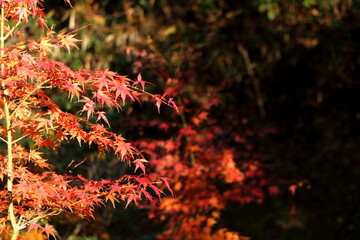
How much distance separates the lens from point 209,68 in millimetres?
10984

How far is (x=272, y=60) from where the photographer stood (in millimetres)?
11070

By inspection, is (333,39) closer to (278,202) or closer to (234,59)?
(234,59)

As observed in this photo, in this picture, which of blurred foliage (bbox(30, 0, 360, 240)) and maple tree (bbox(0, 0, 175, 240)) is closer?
maple tree (bbox(0, 0, 175, 240))

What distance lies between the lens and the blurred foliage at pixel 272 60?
31.2ft

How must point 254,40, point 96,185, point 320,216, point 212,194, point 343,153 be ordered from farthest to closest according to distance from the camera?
point 254,40 → point 343,153 → point 320,216 → point 212,194 → point 96,185

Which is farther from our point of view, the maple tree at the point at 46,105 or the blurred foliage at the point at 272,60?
the blurred foliage at the point at 272,60

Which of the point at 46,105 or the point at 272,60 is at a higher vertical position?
the point at 46,105

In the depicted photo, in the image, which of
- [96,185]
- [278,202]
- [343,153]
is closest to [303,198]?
[278,202]

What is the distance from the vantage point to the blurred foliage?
951 centimetres

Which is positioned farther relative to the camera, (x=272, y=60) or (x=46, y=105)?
(x=272, y=60)

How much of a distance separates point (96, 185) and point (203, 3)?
6.15 m

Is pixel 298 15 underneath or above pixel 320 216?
above

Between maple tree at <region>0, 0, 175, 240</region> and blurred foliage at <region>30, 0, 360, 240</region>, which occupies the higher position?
maple tree at <region>0, 0, 175, 240</region>

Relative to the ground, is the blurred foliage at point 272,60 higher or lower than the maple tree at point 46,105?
lower
